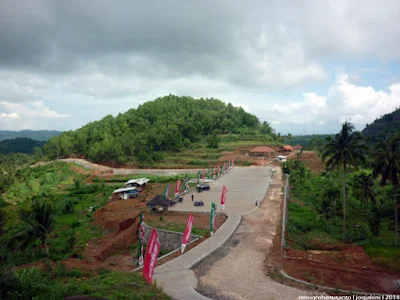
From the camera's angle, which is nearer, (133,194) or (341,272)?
(341,272)

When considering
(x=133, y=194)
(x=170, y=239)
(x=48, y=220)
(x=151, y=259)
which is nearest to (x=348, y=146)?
(x=170, y=239)

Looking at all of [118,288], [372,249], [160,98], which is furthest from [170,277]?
[160,98]

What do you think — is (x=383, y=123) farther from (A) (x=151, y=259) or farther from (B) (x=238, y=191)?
(A) (x=151, y=259)

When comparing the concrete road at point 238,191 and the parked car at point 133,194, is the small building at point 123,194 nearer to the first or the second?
the parked car at point 133,194

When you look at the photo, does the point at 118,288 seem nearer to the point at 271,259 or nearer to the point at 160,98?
the point at 271,259

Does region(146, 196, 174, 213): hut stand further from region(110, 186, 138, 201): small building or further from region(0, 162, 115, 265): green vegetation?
region(110, 186, 138, 201): small building

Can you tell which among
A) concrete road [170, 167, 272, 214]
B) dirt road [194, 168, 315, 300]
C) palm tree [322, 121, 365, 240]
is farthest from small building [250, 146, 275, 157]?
dirt road [194, 168, 315, 300]
